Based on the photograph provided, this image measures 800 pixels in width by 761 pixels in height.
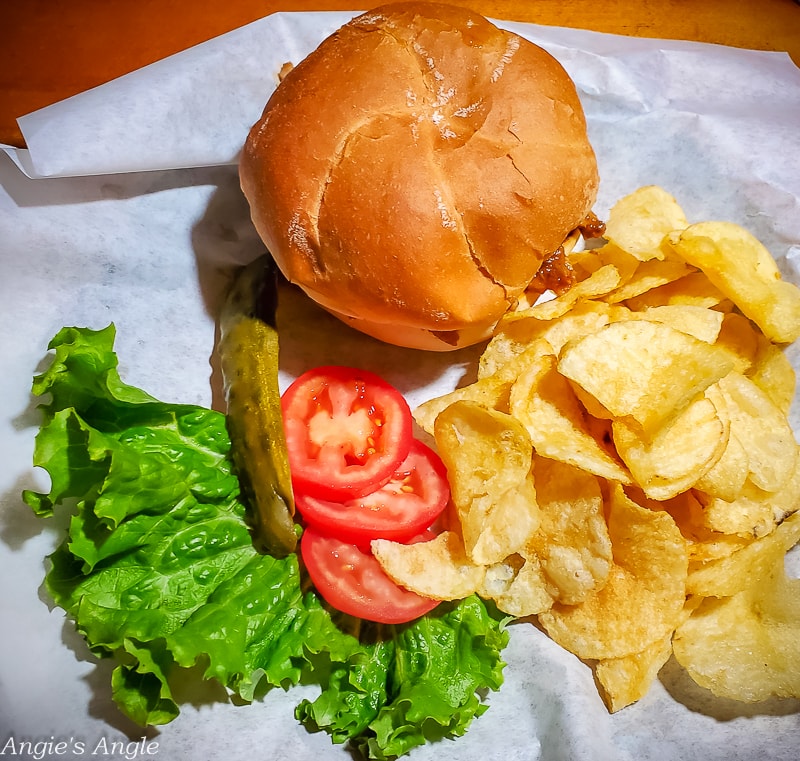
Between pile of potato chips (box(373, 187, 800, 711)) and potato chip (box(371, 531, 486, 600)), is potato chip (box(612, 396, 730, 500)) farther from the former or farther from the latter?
potato chip (box(371, 531, 486, 600))

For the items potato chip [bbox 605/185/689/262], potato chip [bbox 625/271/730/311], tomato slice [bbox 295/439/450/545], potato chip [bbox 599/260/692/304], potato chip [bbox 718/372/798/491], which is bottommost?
tomato slice [bbox 295/439/450/545]

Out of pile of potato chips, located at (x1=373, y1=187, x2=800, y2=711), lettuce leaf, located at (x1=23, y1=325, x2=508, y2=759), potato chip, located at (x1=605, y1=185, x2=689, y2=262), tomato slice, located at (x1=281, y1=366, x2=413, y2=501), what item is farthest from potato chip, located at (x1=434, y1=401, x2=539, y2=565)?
potato chip, located at (x1=605, y1=185, x2=689, y2=262)

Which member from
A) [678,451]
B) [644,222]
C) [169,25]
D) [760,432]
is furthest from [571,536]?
[169,25]

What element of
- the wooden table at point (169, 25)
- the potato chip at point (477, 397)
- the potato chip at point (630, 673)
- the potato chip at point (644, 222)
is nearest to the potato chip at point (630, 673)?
the potato chip at point (630, 673)

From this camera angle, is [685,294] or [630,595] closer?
[630,595]

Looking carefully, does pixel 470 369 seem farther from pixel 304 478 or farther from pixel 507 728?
pixel 507 728

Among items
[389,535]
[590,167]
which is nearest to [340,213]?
[590,167]

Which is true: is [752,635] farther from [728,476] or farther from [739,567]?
[728,476]

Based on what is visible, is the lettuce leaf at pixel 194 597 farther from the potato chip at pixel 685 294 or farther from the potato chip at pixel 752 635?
the potato chip at pixel 685 294
